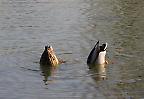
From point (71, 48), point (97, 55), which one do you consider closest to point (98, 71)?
point (97, 55)

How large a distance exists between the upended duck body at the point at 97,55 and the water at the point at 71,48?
0.85ft

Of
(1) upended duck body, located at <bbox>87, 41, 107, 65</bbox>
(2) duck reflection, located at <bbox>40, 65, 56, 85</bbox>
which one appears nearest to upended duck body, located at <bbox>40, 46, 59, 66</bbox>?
(2) duck reflection, located at <bbox>40, 65, 56, 85</bbox>

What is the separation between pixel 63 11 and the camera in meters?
27.0

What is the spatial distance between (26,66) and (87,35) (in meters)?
5.32

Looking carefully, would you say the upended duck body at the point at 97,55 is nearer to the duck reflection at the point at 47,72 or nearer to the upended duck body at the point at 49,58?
the upended duck body at the point at 49,58

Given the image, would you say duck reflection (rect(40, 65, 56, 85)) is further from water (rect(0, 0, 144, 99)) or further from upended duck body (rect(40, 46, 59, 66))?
upended duck body (rect(40, 46, 59, 66))

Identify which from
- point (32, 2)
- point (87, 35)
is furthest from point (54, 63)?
point (32, 2)

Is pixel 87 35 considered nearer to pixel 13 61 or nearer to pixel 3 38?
pixel 3 38

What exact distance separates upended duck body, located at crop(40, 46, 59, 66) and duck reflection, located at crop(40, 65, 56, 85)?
16 cm

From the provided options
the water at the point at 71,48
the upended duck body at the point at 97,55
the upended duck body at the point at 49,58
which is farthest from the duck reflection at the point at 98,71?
the upended duck body at the point at 49,58

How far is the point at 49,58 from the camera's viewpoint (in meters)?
15.0

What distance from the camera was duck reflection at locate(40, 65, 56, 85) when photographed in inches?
538

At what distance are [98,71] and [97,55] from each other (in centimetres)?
67

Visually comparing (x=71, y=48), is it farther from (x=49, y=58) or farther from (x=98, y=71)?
(x=98, y=71)
